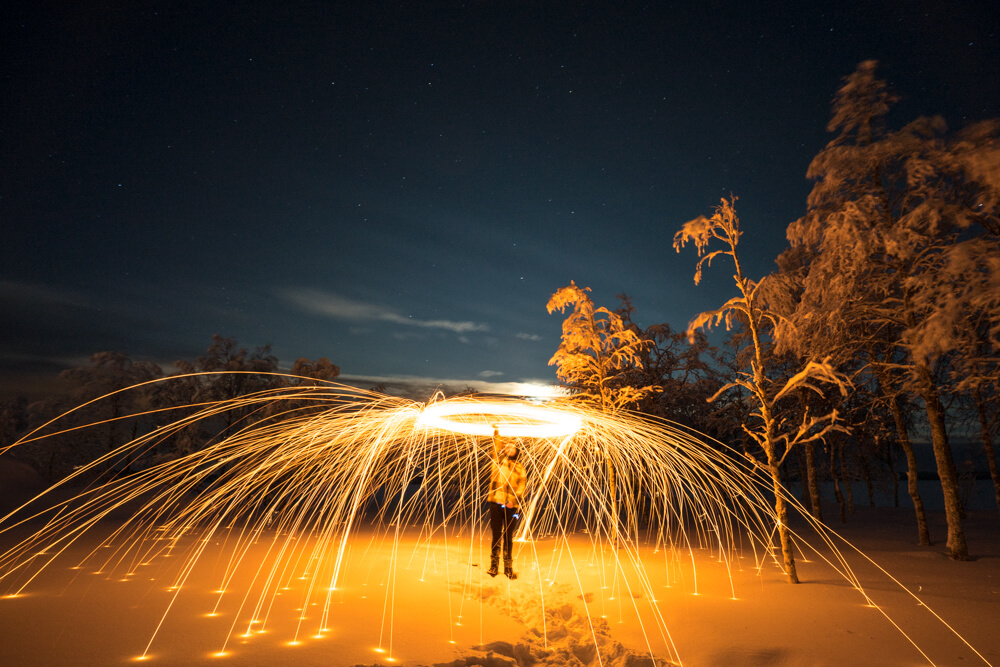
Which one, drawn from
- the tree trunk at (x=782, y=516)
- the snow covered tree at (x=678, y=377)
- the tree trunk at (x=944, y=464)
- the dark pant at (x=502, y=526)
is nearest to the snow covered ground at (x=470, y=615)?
the tree trunk at (x=782, y=516)

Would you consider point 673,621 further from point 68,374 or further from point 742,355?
point 68,374

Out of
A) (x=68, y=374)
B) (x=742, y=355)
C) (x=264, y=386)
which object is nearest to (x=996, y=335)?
(x=742, y=355)

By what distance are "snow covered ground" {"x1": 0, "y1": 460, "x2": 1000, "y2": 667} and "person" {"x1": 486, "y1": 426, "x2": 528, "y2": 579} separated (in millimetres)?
279

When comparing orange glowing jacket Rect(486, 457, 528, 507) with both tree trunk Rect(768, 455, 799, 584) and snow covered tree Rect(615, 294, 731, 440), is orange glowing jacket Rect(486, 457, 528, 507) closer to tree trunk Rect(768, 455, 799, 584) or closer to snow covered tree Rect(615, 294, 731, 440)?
tree trunk Rect(768, 455, 799, 584)

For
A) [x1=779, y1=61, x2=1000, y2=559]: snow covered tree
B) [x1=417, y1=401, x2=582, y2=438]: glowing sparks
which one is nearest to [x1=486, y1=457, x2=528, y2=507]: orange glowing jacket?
[x1=417, y1=401, x2=582, y2=438]: glowing sparks

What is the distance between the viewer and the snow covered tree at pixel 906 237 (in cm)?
783

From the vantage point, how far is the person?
22.6 ft

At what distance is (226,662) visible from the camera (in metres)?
3.74

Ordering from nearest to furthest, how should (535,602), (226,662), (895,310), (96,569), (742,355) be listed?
(226,662) → (535,602) → (96,569) → (895,310) → (742,355)

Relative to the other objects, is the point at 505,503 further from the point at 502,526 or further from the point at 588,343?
the point at 588,343

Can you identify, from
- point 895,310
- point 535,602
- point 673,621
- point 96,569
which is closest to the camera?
point 673,621

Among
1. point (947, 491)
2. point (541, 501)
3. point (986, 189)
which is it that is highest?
point (986, 189)

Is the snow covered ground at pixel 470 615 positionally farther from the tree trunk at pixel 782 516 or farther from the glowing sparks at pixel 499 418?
the glowing sparks at pixel 499 418

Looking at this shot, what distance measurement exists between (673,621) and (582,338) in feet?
23.5
